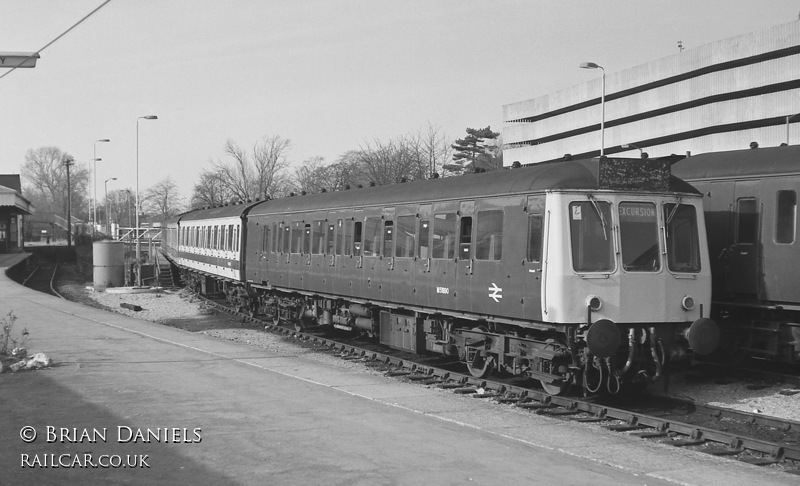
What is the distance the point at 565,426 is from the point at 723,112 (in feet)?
169

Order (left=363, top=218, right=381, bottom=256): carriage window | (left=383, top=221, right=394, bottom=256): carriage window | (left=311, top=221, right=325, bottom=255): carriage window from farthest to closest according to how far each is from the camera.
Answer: (left=311, top=221, right=325, bottom=255): carriage window, (left=363, top=218, right=381, bottom=256): carriage window, (left=383, top=221, right=394, bottom=256): carriage window

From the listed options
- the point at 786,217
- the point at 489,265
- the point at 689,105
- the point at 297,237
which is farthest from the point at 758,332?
the point at 689,105

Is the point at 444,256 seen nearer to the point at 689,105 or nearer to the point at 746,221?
the point at 746,221

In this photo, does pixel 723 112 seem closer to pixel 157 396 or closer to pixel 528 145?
pixel 528 145

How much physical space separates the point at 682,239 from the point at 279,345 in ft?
37.0

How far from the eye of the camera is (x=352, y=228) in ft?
58.7

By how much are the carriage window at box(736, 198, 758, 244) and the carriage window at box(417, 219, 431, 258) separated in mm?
5198

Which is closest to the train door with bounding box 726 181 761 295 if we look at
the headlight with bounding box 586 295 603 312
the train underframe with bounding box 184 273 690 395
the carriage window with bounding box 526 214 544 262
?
the train underframe with bounding box 184 273 690 395

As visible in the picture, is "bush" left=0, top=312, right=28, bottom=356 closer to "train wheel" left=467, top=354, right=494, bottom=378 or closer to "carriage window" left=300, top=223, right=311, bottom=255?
"carriage window" left=300, top=223, right=311, bottom=255

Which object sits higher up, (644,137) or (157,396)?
(644,137)

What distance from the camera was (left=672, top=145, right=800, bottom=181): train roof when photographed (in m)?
13.0

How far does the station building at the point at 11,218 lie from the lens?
59.5 meters

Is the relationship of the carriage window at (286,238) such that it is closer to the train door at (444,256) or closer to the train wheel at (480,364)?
the train door at (444,256)

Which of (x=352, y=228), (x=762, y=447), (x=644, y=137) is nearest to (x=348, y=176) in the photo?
(x=644, y=137)
